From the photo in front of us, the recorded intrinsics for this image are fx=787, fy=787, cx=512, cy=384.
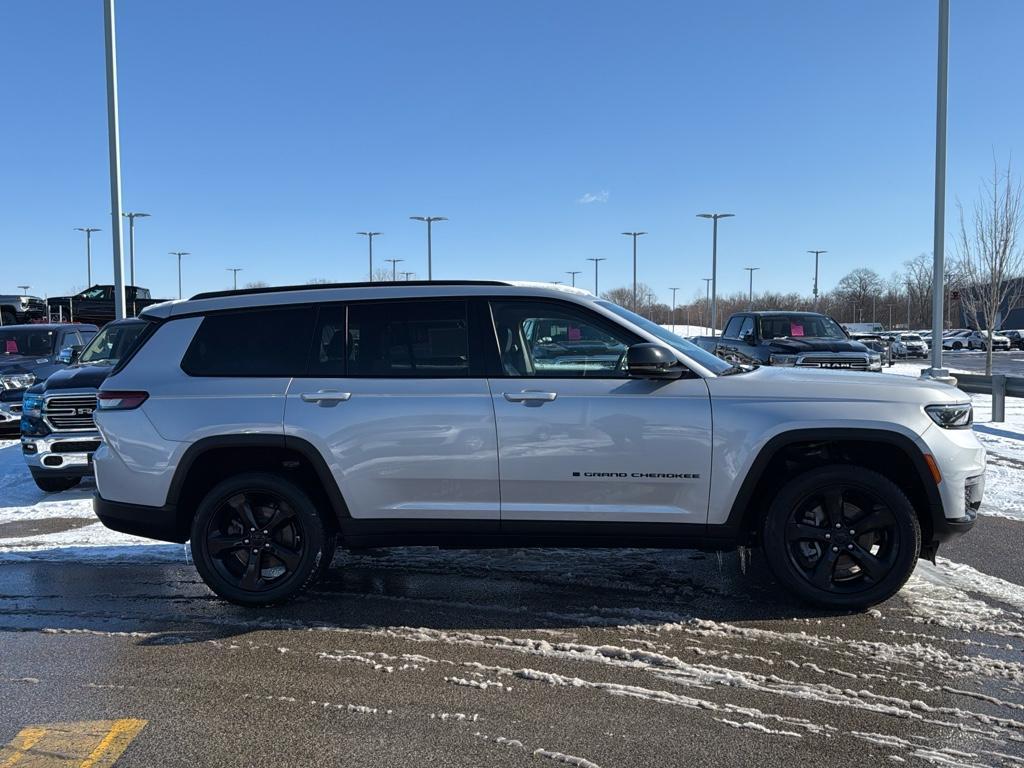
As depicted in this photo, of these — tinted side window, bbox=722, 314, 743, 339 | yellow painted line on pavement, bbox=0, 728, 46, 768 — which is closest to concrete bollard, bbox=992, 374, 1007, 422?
tinted side window, bbox=722, 314, 743, 339

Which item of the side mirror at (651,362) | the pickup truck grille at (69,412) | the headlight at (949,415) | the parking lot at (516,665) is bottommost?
the parking lot at (516,665)

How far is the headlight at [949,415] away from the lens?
14.2 ft

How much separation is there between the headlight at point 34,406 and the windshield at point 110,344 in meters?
1.13

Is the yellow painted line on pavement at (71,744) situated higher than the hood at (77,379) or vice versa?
the hood at (77,379)

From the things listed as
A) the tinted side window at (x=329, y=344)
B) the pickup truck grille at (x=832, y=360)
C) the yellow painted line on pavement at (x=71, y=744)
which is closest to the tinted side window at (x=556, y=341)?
the tinted side window at (x=329, y=344)

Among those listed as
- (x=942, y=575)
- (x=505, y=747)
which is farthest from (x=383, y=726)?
(x=942, y=575)

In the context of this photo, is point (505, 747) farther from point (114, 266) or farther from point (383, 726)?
point (114, 266)

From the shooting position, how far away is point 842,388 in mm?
4363

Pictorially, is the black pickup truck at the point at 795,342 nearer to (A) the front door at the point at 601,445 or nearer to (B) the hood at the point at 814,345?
(B) the hood at the point at 814,345

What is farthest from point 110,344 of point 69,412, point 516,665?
point 516,665

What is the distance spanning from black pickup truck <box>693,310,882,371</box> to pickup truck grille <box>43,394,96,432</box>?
840 cm

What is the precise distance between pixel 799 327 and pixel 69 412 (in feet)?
36.7

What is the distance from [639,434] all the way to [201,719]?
98.9 inches

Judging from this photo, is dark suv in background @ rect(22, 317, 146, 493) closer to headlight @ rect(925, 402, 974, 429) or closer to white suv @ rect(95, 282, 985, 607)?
white suv @ rect(95, 282, 985, 607)
